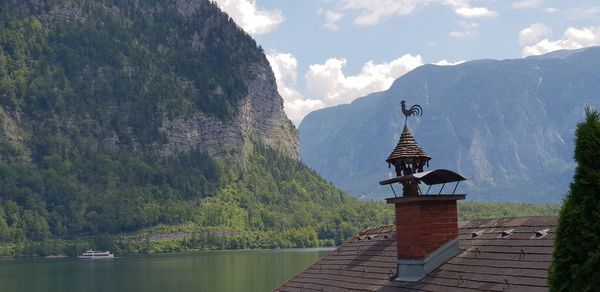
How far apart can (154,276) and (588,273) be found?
116088 mm

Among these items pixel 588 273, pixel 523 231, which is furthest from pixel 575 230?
pixel 523 231

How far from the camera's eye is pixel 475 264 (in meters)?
20.1

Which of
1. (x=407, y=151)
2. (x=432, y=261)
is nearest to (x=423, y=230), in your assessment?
(x=432, y=261)

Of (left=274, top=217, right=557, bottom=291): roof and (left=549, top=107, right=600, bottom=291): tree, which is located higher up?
(left=549, top=107, right=600, bottom=291): tree

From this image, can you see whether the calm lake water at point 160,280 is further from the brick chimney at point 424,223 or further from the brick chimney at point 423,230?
the brick chimney at point 424,223

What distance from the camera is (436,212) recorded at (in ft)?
70.2

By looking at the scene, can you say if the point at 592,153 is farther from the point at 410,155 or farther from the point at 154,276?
the point at 154,276

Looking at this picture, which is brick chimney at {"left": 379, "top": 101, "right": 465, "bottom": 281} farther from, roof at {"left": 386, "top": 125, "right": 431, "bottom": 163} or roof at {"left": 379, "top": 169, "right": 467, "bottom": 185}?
roof at {"left": 386, "top": 125, "right": 431, "bottom": 163}

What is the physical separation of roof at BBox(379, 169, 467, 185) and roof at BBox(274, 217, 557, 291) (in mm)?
1461

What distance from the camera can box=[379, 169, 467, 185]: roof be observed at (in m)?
22.0

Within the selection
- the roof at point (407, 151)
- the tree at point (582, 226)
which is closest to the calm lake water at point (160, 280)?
the roof at point (407, 151)

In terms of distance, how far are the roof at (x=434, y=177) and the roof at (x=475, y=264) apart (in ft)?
4.79

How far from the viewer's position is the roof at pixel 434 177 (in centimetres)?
2205

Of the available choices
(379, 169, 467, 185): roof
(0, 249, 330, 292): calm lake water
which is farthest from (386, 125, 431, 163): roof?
(0, 249, 330, 292): calm lake water
